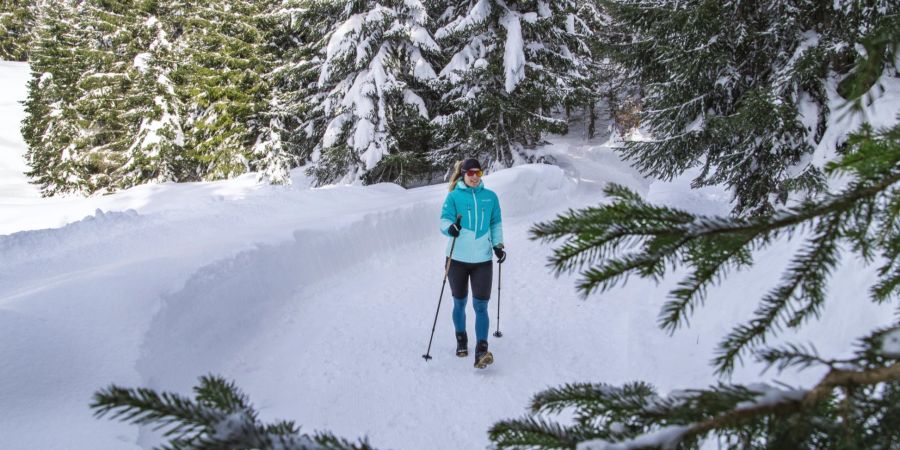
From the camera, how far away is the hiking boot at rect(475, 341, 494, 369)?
5199 mm

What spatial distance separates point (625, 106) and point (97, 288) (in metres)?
30.8

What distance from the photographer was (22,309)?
168 inches

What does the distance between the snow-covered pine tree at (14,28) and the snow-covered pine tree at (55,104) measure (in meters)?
25.2

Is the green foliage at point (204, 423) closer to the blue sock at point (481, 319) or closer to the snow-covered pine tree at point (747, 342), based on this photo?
the snow-covered pine tree at point (747, 342)

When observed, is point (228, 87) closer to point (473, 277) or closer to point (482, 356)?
point (473, 277)

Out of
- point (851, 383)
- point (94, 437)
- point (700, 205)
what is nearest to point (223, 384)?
point (851, 383)

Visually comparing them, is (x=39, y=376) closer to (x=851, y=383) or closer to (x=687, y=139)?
(x=851, y=383)

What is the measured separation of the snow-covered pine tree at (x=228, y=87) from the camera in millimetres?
20953

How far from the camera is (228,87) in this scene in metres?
20.9

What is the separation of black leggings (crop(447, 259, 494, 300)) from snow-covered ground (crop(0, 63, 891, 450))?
2.48ft

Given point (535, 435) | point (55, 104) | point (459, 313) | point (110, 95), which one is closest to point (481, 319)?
point (459, 313)

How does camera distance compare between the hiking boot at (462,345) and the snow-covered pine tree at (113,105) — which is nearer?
the hiking boot at (462,345)

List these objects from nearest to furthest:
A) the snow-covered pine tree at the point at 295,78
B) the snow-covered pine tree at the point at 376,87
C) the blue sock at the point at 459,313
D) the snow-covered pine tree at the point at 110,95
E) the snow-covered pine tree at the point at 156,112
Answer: the blue sock at the point at 459,313 → the snow-covered pine tree at the point at 376,87 → the snow-covered pine tree at the point at 295,78 → the snow-covered pine tree at the point at 156,112 → the snow-covered pine tree at the point at 110,95

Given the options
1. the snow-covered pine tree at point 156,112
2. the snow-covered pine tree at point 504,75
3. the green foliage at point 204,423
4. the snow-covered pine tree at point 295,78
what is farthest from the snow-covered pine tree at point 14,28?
the green foliage at point 204,423
